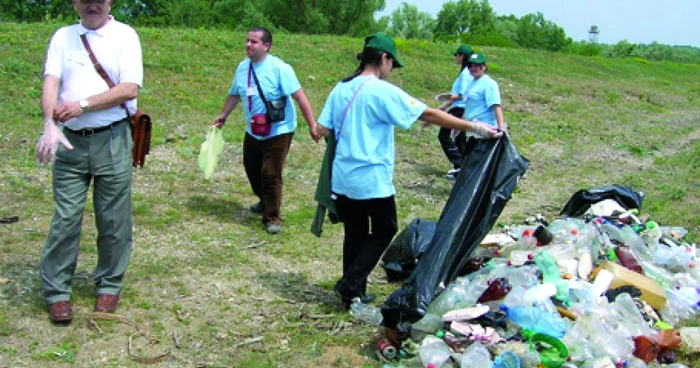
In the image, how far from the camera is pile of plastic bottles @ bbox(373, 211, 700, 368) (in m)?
3.90

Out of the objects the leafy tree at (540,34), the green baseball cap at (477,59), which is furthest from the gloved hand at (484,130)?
the leafy tree at (540,34)

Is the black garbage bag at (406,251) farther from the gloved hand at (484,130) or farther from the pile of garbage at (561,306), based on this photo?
the gloved hand at (484,130)

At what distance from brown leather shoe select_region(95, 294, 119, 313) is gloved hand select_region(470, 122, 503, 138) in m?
2.40

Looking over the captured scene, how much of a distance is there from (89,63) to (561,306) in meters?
3.12

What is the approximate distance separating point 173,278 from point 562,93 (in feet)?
48.8

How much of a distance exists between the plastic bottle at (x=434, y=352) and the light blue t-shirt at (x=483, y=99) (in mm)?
4220

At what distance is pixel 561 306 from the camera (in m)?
4.43

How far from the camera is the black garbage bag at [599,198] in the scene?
6.61m

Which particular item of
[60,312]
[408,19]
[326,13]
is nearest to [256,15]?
[326,13]

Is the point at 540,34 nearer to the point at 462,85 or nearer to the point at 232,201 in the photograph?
the point at 462,85

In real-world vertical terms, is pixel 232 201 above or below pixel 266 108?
below

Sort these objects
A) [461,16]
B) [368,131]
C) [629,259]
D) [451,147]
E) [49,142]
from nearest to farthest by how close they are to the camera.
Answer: [49,142] → [368,131] → [629,259] → [451,147] → [461,16]

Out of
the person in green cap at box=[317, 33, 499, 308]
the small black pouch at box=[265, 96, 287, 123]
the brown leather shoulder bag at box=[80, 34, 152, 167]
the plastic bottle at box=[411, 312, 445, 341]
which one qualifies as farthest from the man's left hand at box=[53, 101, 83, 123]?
the small black pouch at box=[265, 96, 287, 123]

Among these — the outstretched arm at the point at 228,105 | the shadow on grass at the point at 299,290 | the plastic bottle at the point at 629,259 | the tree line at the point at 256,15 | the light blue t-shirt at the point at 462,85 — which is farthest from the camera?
the tree line at the point at 256,15
